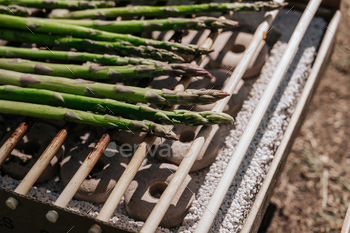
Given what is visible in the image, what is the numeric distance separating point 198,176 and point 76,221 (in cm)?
69

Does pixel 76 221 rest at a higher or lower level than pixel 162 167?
lower

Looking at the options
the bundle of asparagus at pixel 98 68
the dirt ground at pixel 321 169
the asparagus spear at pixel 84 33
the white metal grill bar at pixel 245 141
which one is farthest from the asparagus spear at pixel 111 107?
the dirt ground at pixel 321 169

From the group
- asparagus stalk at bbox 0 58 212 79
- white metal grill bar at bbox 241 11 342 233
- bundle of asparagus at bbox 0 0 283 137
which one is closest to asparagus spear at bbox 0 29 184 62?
bundle of asparagus at bbox 0 0 283 137

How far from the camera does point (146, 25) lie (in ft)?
5.51

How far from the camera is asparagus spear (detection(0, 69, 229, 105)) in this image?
1.37 metres

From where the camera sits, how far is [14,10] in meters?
1.71

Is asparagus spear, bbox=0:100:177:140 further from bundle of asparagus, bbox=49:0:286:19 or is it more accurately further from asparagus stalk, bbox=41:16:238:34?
bundle of asparagus, bbox=49:0:286:19

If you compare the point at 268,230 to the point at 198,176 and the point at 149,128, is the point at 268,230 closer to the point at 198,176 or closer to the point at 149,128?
the point at 198,176

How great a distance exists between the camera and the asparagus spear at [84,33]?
5.17 ft

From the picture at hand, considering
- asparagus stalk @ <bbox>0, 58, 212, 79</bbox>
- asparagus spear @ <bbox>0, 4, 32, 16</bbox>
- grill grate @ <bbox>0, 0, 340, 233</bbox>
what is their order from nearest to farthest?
grill grate @ <bbox>0, 0, 340, 233</bbox> → asparagus stalk @ <bbox>0, 58, 212, 79</bbox> → asparagus spear @ <bbox>0, 4, 32, 16</bbox>

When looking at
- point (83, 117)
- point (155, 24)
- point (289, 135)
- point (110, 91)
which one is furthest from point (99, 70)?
point (289, 135)

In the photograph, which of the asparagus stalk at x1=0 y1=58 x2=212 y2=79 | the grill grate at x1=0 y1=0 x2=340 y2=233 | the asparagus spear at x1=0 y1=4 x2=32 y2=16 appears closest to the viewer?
the grill grate at x1=0 y1=0 x2=340 y2=233

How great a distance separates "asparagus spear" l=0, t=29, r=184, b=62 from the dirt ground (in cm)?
134

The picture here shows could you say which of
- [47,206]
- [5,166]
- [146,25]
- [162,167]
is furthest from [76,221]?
[146,25]
